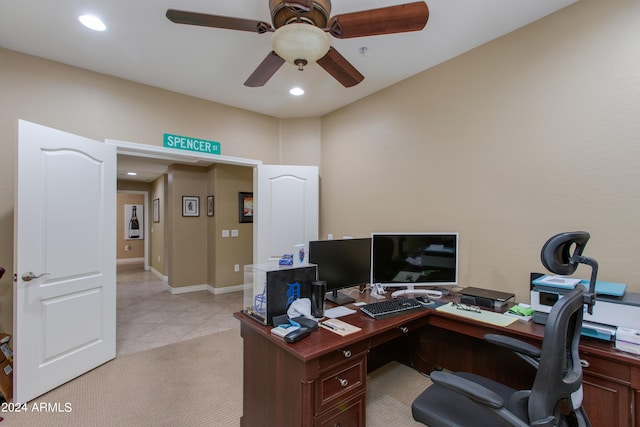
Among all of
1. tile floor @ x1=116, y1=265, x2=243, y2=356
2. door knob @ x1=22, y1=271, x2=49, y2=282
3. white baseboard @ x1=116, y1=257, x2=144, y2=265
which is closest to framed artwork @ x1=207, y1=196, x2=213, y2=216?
tile floor @ x1=116, y1=265, x2=243, y2=356

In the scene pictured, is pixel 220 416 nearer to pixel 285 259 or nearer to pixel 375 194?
pixel 285 259

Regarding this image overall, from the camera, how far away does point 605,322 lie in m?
1.51

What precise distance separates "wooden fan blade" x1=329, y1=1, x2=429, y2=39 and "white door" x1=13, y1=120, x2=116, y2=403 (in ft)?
7.82

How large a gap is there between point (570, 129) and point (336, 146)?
243 cm

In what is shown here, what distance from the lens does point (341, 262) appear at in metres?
2.19

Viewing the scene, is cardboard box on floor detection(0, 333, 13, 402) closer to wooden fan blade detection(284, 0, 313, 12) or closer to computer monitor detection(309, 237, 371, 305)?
computer monitor detection(309, 237, 371, 305)

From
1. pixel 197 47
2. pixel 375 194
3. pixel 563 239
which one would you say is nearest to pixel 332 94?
pixel 375 194

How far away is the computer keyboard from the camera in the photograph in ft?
6.12

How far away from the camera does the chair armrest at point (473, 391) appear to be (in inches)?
41.6

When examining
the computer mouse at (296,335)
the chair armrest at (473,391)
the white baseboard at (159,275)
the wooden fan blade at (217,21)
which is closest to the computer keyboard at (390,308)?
the computer mouse at (296,335)

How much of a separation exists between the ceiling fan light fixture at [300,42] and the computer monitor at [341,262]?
117cm

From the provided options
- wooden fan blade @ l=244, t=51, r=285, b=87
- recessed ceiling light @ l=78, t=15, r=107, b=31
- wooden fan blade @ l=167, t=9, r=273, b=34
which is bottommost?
wooden fan blade @ l=244, t=51, r=285, b=87

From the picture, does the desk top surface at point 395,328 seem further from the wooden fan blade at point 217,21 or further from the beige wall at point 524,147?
the wooden fan blade at point 217,21

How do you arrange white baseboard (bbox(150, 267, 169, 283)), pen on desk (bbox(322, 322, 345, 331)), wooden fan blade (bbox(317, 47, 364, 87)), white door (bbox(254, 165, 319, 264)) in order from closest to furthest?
pen on desk (bbox(322, 322, 345, 331)) < wooden fan blade (bbox(317, 47, 364, 87)) < white door (bbox(254, 165, 319, 264)) < white baseboard (bbox(150, 267, 169, 283))
